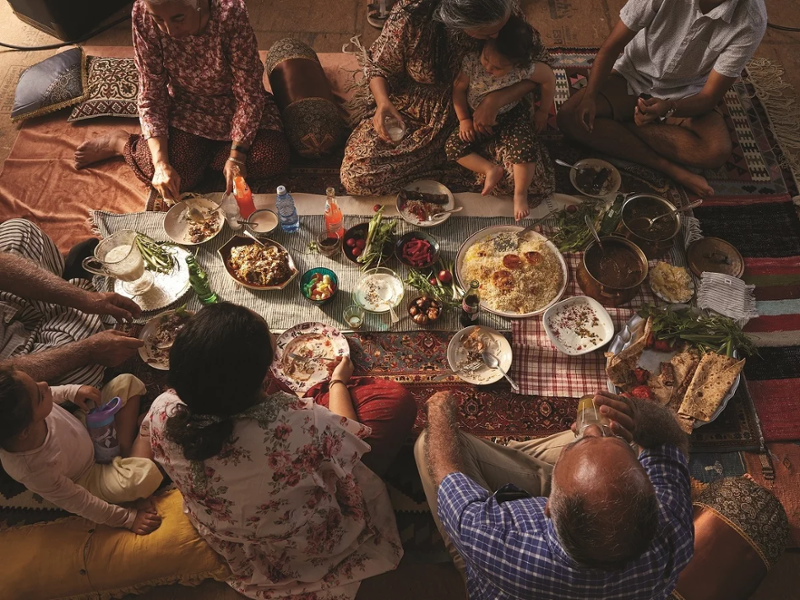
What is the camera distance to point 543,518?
6.16 ft

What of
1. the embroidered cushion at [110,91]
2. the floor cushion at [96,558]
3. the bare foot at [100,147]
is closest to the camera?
the floor cushion at [96,558]

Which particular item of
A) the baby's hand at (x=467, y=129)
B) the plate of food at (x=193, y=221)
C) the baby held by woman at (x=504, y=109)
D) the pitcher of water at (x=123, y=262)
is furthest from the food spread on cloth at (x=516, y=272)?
the pitcher of water at (x=123, y=262)

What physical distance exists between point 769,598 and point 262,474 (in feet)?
8.73

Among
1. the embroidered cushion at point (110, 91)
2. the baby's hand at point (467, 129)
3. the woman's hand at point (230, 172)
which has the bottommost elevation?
the woman's hand at point (230, 172)

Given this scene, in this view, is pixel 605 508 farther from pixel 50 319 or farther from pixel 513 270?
pixel 50 319

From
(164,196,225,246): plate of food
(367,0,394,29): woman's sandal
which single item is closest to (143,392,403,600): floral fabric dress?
(164,196,225,246): plate of food

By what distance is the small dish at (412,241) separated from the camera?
3.40 meters

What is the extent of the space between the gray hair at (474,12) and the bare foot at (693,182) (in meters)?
1.81

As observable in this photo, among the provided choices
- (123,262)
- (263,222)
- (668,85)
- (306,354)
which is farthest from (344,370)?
(668,85)

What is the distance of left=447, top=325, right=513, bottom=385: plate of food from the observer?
3104 mm

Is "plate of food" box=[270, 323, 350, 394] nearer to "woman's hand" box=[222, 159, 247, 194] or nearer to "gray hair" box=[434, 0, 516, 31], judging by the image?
"woman's hand" box=[222, 159, 247, 194]

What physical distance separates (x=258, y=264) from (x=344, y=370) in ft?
3.08

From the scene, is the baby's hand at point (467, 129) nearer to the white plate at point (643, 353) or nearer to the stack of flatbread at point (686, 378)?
the white plate at point (643, 353)

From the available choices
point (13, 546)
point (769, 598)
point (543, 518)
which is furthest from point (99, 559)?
point (769, 598)
